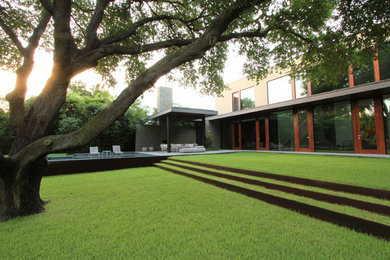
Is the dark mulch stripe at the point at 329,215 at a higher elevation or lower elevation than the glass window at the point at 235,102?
lower

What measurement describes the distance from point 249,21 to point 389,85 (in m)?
6.36

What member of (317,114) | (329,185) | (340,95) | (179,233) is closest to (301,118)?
(317,114)

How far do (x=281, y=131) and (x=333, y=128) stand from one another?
2975 millimetres

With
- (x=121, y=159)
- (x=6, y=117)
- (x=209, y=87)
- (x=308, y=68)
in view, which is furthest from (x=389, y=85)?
(x=6, y=117)

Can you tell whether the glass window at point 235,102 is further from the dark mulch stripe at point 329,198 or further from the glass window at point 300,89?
the dark mulch stripe at point 329,198

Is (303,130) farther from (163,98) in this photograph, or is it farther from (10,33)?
(163,98)

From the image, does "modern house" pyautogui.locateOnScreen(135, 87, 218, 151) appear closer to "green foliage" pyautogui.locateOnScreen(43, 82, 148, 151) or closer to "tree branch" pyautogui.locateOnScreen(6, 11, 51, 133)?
"green foliage" pyautogui.locateOnScreen(43, 82, 148, 151)

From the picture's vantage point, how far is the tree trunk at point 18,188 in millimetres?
2709

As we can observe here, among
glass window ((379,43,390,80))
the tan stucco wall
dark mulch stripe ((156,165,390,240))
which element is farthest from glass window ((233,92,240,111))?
dark mulch stripe ((156,165,390,240))

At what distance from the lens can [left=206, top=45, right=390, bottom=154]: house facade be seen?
305 inches

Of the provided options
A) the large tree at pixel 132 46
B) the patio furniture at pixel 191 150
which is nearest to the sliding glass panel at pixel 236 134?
the patio furniture at pixel 191 150

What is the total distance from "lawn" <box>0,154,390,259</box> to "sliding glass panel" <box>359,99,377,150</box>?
8.48 metres

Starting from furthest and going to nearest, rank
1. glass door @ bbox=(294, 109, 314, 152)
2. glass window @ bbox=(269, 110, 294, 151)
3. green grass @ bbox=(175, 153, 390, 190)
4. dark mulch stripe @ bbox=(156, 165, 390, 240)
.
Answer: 1. glass window @ bbox=(269, 110, 294, 151)
2. glass door @ bbox=(294, 109, 314, 152)
3. green grass @ bbox=(175, 153, 390, 190)
4. dark mulch stripe @ bbox=(156, 165, 390, 240)

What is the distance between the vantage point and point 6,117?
13.2m
